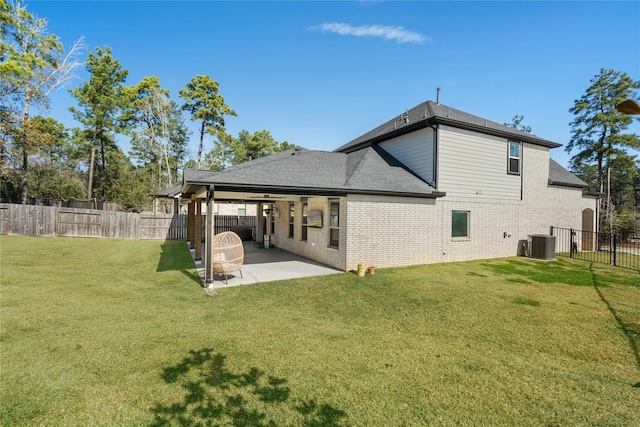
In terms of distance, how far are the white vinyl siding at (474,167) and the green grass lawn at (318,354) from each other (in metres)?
4.72

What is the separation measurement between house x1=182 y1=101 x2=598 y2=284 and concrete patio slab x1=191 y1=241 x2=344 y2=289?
0.60 metres

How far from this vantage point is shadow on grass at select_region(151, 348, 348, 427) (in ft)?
8.68

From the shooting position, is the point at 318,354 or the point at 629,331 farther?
the point at 629,331

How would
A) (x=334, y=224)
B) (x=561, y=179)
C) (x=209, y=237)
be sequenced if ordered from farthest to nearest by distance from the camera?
(x=561, y=179) < (x=334, y=224) < (x=209, y=237)

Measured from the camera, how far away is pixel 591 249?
1489 centimetres

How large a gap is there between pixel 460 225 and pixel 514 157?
429 cm

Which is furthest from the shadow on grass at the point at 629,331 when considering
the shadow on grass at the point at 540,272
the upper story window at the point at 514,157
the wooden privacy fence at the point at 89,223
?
the wooden privacy fence at the point at 89,223

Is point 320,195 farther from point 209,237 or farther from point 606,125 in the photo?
point 606,125

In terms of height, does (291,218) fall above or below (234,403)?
above

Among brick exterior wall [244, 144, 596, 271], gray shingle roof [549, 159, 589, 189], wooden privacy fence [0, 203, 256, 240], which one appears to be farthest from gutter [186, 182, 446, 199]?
wooden privacy fence [0, 203, 256, 240]

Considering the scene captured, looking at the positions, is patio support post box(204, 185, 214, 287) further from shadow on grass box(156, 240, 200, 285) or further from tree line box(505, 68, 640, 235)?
tree line box(505, 68, 640, 235)

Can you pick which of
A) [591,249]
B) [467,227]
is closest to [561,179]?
[591,249]

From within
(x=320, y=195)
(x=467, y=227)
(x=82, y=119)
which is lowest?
(x=467, y=227)

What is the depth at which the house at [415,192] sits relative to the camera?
8.92m
